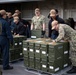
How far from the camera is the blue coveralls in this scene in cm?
633

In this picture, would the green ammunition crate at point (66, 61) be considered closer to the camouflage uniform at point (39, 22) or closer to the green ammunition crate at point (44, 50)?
the green ammunition crate at point (44, 50)

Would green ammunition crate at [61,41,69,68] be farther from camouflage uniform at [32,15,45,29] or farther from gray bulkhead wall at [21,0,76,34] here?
gray bulkhead wall at [21,0,76,34]

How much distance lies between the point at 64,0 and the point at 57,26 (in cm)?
488

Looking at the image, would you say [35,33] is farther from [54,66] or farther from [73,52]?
[54,66]

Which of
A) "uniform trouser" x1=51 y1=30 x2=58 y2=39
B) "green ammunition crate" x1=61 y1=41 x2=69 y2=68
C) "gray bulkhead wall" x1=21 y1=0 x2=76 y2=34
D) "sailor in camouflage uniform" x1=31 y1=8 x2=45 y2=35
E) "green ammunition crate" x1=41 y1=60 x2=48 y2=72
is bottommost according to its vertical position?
"green ammunition crate" x1=41 y1=60 x2=48 y2=72

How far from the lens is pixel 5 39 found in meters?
6.49

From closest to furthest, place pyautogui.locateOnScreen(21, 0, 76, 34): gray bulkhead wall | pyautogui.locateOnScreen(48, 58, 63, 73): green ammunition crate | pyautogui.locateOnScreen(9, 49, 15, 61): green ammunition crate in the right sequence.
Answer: pyautogui.locateOnScreen(48, 58, 63, 73): green ammunition crate < pyautogui.locateOnScreen(9, 49, 15, 61): green ammunition crate < pyautogui.locateOnScreen(21, 0, 76, 34): gray bulkhead wall

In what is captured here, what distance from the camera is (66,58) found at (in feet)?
20.7

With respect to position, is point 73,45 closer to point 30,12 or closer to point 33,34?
point 33,34

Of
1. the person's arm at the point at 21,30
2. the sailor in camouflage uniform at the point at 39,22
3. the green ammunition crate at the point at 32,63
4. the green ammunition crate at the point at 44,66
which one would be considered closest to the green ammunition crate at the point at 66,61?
the green ammunition crate at the point at 44,66

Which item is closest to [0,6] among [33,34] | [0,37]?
[33,34]

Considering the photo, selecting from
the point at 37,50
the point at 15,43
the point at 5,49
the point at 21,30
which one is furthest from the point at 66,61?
the point at 21,30

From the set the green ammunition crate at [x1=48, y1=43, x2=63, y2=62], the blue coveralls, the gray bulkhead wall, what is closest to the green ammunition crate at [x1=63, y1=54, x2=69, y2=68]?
the green ammunition crate at [x1=48, y1=43, x2=63, y2=62]

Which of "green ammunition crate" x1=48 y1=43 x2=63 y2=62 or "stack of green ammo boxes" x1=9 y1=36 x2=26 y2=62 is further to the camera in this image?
"stack of green ammo boxes" x1=9 y1=36 x2=26 y2=62
